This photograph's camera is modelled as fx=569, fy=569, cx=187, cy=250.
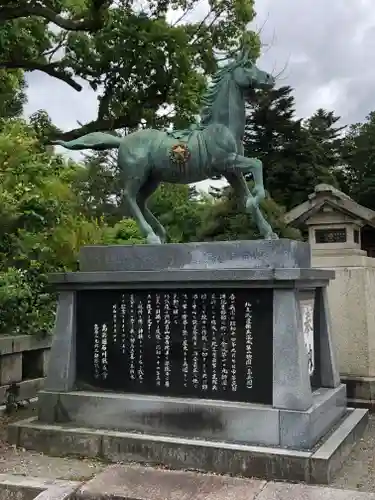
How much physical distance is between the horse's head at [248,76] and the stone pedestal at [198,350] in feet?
5.07

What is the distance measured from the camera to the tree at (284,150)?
21969 mm

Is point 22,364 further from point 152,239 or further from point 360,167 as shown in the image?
point 360,167

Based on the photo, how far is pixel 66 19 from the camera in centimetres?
792

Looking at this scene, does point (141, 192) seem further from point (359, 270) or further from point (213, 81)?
point (359, 270)

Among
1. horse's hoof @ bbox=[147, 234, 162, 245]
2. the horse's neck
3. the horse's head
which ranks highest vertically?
the horse's head

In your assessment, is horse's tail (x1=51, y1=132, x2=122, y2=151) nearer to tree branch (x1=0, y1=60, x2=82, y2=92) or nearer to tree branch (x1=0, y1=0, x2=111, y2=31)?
tree branch (x1=0, y1=0, x2=111, y2=31)

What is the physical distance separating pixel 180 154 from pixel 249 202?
78 cm

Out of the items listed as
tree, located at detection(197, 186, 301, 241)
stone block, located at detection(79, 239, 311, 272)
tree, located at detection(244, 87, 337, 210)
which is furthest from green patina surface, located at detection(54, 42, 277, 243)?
tree, located at detection(244, 87, 337, 210)

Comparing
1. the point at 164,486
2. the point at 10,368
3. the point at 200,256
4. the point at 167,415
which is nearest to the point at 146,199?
the point at 200,256

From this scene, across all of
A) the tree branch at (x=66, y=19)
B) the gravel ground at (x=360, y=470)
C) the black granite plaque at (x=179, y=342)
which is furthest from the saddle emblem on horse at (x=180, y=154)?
the tree branch at (x=66, y=19)

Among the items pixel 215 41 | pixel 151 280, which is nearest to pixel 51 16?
pixel 215 41

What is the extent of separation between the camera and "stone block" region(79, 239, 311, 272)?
4.62m

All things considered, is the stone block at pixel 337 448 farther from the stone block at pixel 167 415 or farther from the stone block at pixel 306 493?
the stone block at pixel 167 415

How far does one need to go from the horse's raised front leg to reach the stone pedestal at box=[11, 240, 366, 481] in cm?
37
